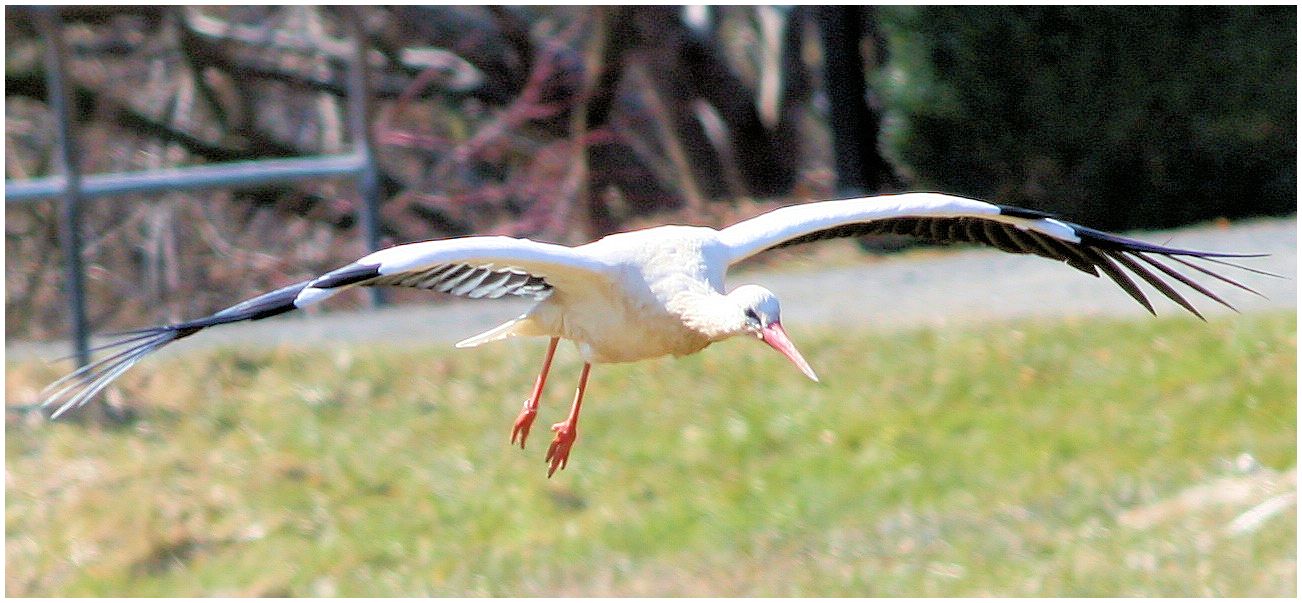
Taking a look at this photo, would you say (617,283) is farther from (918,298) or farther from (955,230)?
(918,298)

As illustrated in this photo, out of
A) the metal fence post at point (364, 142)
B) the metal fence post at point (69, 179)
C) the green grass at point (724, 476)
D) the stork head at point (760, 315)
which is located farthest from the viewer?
the metal fence post at point (364, 142)

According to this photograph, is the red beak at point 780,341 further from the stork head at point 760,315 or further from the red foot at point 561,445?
the red foot at point 561,445

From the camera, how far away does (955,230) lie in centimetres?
486

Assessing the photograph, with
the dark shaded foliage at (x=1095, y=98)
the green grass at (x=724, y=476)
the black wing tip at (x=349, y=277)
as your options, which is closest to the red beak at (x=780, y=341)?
the black wing tip at (x=349, y=277)

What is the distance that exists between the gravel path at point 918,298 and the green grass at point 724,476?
485 millimetres

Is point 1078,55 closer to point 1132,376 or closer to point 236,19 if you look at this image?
point 1132,376

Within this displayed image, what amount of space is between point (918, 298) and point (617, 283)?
6234 millimetres

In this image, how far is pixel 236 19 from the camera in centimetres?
1486

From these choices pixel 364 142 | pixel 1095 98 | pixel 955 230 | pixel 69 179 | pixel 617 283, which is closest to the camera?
pixel 617 283

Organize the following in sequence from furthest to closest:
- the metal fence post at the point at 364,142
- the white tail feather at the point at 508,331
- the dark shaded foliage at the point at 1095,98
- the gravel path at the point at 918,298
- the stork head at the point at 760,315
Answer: the dark shaded foliage at the point at 1095,98, the metal fence post at the point at 364,142, the gravel path at the point at 918,298, the white tail feather at the point at 508,331, the stork head at the point at 760,315

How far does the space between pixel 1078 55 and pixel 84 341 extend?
19.5 feet

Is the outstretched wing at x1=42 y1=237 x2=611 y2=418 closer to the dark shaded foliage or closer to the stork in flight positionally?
the stork in flight

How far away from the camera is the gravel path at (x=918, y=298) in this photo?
30.7 ft

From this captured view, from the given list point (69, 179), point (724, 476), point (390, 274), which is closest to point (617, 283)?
point (390, 274)
